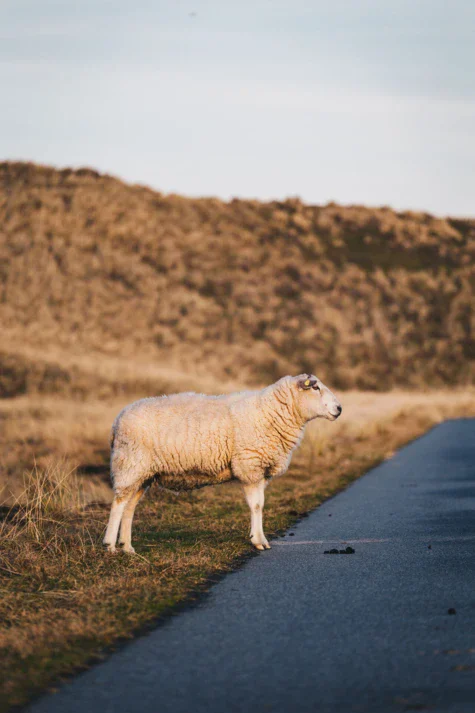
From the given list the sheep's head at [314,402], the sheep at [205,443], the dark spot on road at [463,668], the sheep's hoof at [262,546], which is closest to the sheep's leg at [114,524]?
the sheep at [205,443]

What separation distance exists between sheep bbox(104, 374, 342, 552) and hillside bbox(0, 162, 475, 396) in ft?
114

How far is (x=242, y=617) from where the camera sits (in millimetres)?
6426

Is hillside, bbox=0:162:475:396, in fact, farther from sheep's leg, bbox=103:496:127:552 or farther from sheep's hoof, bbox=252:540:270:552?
sheep's hoof, bbox=252:540:270:552

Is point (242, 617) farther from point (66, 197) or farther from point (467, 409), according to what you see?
point (66, 197)

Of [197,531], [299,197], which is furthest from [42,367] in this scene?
[299,197]

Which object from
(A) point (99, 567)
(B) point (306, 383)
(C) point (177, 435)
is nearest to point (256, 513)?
(C) point (177, 435)

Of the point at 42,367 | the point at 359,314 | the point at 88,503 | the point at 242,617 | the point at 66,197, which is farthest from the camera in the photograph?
the point at 66,197

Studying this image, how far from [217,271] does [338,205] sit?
18.8 metres

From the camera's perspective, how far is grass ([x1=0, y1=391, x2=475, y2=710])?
5.68m

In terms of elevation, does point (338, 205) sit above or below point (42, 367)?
above

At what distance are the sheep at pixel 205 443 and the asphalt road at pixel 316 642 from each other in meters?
0.86

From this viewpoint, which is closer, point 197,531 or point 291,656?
point 291,656

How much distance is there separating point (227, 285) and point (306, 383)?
173 feet

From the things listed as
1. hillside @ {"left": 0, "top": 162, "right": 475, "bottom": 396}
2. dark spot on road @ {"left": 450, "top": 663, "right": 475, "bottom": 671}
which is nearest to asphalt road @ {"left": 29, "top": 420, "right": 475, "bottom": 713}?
dark spot on road @ {"left": 450, "top": 663, "right": 475, "bottom": 671}
